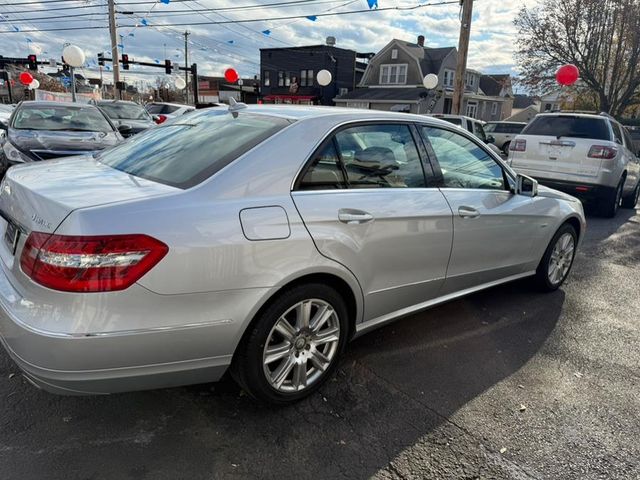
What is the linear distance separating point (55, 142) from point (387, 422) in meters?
6.53

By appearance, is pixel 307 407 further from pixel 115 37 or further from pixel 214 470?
pixel 115 37

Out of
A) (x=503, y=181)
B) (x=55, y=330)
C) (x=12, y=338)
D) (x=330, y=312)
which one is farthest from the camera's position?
(x=503, y=181)

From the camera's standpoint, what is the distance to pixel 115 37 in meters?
23.4

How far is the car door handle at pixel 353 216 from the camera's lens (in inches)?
104

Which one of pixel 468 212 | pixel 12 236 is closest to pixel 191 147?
pixel 12 236

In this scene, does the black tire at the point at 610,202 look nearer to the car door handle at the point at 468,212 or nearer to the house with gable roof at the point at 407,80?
the car door handle at the point at 468,212

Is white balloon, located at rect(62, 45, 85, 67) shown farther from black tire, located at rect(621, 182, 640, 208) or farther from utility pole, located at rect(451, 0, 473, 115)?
black tire, located at rect(621, 182, 640, 208)

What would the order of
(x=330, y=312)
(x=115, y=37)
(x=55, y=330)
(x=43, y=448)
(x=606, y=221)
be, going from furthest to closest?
(x=115, y=37)
(x=606, y=221)
(x=330, y=312)
(x=43, y=448)
(x=55, y=330)

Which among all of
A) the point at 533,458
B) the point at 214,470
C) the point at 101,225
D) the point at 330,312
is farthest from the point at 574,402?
the point at 101,225

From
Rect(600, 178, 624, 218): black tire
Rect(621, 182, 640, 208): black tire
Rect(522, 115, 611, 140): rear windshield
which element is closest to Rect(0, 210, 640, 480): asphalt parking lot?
Rect(600, 178, 624, 218): black tire

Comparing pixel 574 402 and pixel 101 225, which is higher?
pixel 101 225

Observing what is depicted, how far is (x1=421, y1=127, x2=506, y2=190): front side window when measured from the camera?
338 cm

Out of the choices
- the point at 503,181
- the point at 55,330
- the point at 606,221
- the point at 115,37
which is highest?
the point at 115,37

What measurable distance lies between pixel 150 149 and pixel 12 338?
Result: 1.36 meters
